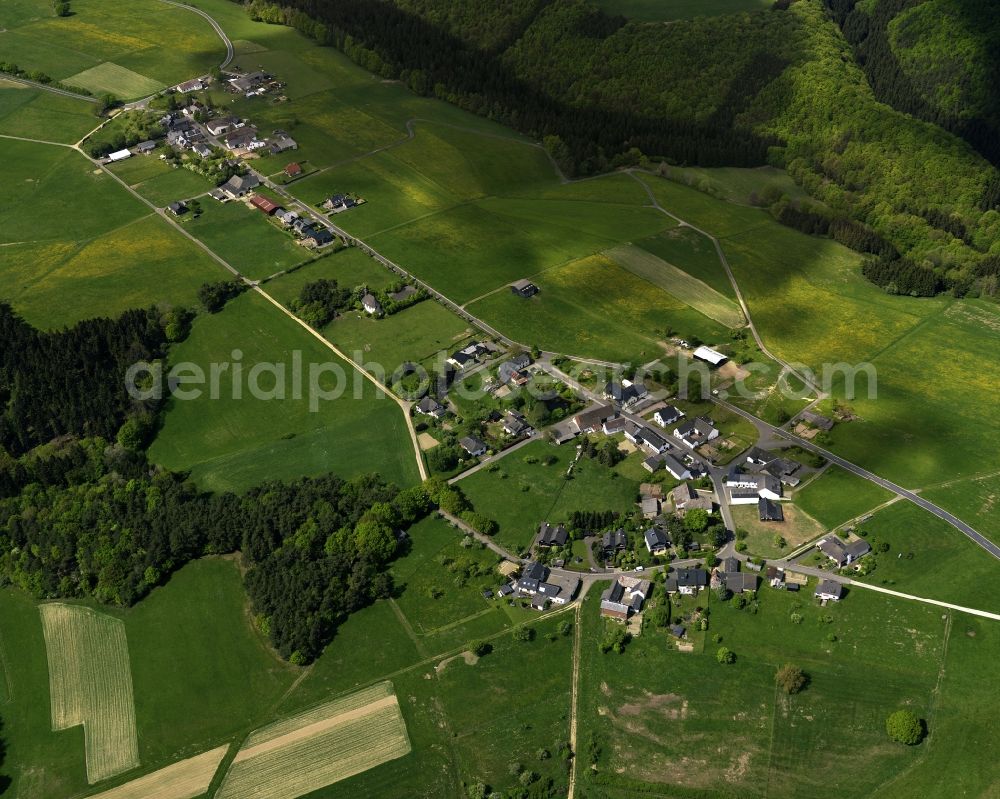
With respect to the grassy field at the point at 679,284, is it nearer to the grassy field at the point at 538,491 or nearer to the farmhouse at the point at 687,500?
the farmhouse at the point at 687,500

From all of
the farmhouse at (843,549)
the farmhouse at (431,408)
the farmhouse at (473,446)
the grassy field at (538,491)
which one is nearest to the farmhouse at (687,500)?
the grassy field at (538,491)

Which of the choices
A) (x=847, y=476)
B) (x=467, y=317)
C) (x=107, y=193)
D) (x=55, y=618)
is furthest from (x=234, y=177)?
(x=847, y=476)

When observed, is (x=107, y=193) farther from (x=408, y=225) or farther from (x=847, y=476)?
(x=847, y=476)

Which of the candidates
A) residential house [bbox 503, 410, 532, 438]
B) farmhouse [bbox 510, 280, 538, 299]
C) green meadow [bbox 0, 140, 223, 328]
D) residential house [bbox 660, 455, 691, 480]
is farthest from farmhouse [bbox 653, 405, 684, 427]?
green meadow [bbox 0, 140, 223, 328]

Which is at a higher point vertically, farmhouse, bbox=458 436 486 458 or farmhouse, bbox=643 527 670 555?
farmhouse, bbox=643 527 670 555

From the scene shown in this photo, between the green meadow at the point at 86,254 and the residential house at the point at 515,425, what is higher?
the residential house at the point at 515,425

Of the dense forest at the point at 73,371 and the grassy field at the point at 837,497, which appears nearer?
the grassy field at the point at 837,497

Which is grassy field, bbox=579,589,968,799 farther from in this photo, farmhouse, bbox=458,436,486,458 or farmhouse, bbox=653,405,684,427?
farmhouse, bbox=653,405,684,427
